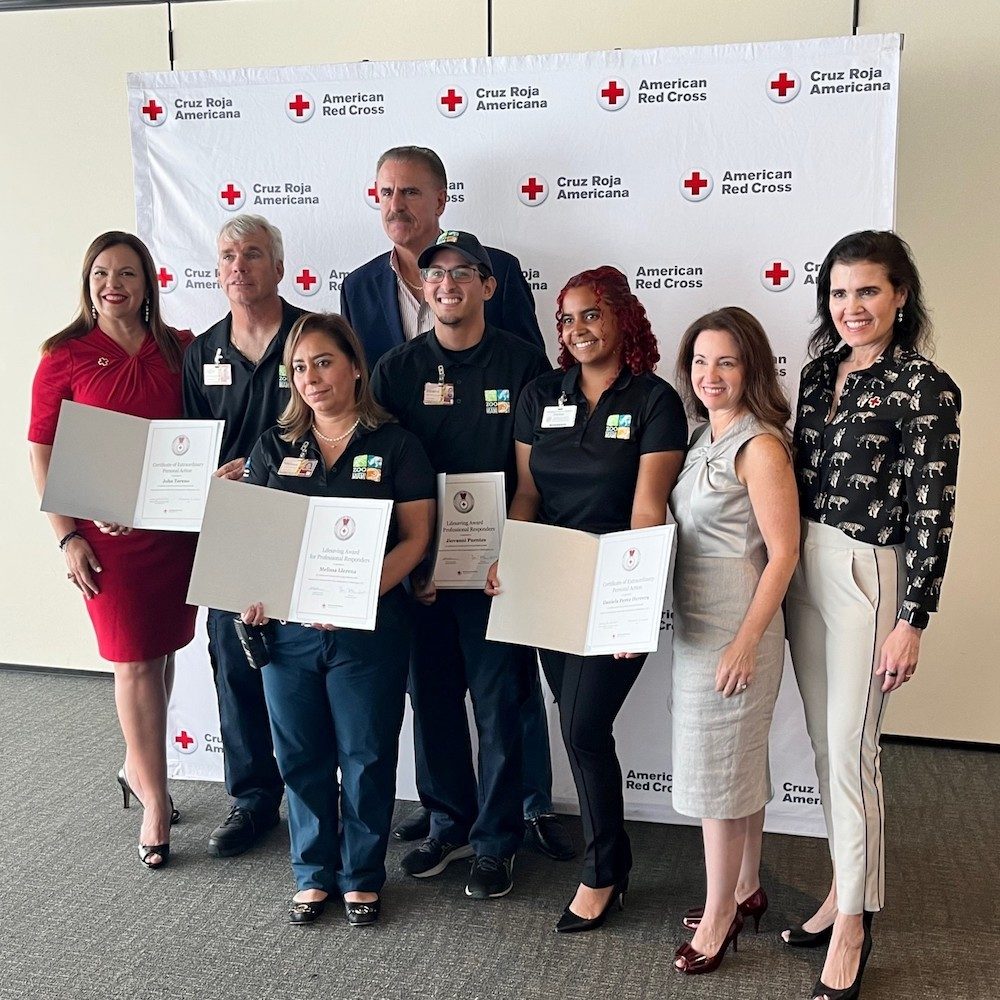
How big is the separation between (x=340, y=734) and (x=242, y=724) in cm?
62

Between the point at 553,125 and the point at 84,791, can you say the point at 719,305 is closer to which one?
the point at 553,125

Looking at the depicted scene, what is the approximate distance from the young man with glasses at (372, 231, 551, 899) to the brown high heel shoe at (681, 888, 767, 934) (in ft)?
1.70

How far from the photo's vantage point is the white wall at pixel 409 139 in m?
3.60

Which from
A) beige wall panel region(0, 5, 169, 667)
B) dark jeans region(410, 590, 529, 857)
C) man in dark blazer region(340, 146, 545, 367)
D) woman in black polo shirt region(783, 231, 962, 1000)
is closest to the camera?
woman in black polo shirt region(783, 231, 962, 1000)

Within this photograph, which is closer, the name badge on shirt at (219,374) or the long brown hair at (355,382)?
the long brown hair at (355,382)

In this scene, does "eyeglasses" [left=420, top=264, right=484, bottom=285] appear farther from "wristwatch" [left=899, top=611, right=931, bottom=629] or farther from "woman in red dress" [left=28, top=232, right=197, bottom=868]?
"wristwatch" [left=899, top=611, right=931, bottom=629]

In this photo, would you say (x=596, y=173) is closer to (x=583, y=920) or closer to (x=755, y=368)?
(x=755, y=368)

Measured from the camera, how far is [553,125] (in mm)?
3207

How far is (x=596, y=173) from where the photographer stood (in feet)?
10.5

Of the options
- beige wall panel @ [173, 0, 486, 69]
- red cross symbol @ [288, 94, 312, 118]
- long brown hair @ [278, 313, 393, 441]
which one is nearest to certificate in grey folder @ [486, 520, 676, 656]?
long brown hair @ [278, 313, 393, 441]

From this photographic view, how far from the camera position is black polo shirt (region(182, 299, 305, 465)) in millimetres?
2955

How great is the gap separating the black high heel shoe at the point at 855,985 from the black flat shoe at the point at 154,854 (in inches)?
74.9

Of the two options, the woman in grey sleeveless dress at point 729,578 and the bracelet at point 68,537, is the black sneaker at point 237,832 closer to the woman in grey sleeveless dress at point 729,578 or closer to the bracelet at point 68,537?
the bracelet at point 68,537

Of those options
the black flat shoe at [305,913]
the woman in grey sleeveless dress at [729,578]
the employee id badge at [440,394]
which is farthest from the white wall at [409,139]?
the black flat shoe at [305,913]
